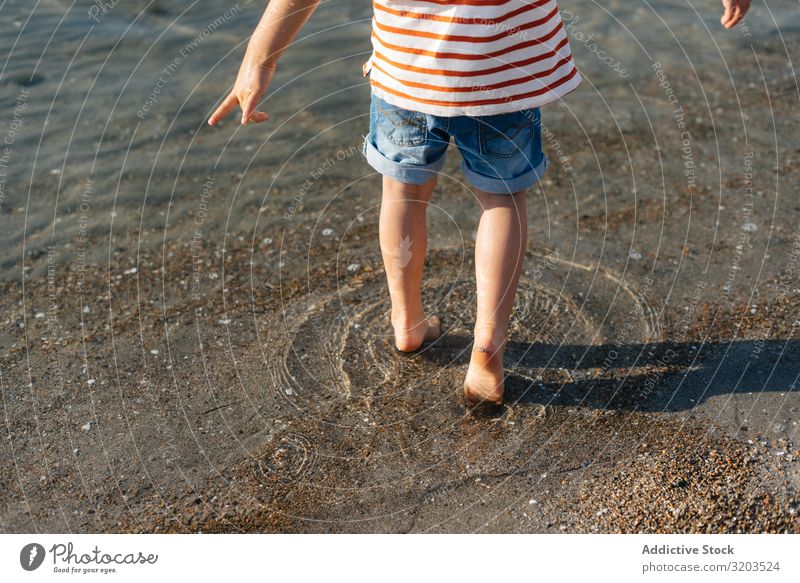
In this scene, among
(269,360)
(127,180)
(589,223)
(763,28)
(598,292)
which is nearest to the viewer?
(269,360)

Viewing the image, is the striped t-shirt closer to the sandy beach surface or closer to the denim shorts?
the denim shorts

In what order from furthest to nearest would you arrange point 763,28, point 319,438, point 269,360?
point 763,28 → point 269,360 → point 319,438

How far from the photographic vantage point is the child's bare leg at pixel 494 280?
2236mm

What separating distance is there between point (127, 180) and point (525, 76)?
2159 mm

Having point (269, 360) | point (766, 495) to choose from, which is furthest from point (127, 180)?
point (766, 495)

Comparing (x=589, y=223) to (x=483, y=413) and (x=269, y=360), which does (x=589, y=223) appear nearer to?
(x=483, y=413)

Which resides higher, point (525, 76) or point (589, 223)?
point (525, 76)

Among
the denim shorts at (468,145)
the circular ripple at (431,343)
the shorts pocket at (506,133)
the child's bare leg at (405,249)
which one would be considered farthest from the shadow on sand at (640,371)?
the shorts pocket at (506,133)

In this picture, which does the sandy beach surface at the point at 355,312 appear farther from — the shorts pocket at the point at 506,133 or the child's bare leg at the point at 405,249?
the shorts pocket at the point at 506,133

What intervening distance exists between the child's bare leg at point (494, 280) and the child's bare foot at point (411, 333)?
0.79ft

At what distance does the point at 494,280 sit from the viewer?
2.29 meters

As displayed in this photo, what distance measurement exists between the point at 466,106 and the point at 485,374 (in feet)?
2.42

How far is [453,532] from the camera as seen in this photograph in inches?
80.6

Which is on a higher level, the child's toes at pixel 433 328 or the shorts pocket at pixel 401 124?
the shorts pocket at pixel 401 124
